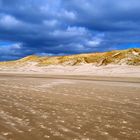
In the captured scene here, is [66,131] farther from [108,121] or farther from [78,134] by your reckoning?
[108,121]

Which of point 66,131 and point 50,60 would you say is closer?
point 66,131

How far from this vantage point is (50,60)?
60844mm

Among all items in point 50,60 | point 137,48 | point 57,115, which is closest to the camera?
point 57,115

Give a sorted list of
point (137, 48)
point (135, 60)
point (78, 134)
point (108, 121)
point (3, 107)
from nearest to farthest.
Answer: point (78, 134) → point (108, 121) → point (3, 107) → point (135, 60) → point (137, 48)

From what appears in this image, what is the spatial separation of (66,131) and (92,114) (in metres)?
2.40

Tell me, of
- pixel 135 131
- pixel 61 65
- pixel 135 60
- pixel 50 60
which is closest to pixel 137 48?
pixel 135 60

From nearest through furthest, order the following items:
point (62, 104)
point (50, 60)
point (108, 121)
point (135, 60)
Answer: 1. point (108, 121)
2. point (62, 104)
3. point (135, 60)
4. point (50, 60)

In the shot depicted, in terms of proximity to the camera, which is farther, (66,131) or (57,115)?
(57,115)

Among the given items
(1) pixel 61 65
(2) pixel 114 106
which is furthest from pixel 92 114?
(1) pixel 61 65

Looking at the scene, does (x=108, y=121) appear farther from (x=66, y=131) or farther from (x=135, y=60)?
(x=135, y=60)

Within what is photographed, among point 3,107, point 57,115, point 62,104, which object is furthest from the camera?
point 62,104

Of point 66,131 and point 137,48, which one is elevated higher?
point 137,48

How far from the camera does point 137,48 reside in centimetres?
5262

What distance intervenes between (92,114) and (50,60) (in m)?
52.3
